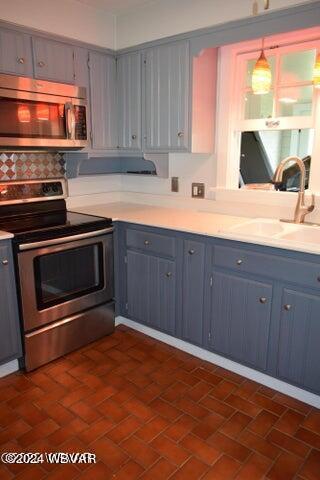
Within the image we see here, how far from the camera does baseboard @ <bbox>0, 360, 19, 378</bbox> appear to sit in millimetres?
2330

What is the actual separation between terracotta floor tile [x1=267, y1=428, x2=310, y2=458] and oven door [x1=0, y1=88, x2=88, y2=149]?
2181 mm

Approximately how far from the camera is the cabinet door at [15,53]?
233 cm

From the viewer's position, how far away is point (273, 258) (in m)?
2.03

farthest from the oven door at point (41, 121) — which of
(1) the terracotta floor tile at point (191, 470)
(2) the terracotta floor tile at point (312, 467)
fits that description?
(2) the terracotta floor tile at point (312, 467)

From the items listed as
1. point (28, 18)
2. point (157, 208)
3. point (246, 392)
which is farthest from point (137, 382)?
point (28, 18)

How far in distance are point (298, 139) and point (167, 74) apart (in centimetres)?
113

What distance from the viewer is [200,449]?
5.85ft

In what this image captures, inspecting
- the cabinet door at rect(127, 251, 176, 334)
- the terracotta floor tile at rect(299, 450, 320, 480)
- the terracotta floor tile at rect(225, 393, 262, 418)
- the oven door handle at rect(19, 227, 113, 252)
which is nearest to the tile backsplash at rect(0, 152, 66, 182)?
the oven door handle at rect(19, 227, 113, 252)

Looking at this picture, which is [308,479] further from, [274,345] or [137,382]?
[137,382]

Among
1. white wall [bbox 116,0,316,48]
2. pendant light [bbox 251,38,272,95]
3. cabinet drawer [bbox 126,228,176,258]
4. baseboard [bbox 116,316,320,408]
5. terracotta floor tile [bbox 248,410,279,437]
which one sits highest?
white wall [bbox 116,0,316,48]

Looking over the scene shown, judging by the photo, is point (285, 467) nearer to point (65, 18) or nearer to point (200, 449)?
point (200, 449)

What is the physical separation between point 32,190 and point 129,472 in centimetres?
191

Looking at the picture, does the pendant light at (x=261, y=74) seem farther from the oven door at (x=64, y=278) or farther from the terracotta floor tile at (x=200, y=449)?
the terracotta floor tile at (x=200, y=449)

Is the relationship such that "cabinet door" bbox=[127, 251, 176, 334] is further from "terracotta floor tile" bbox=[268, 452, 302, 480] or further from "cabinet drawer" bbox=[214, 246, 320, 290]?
"terracotta floor tile" bbox=[268, 452, 302, 480]
